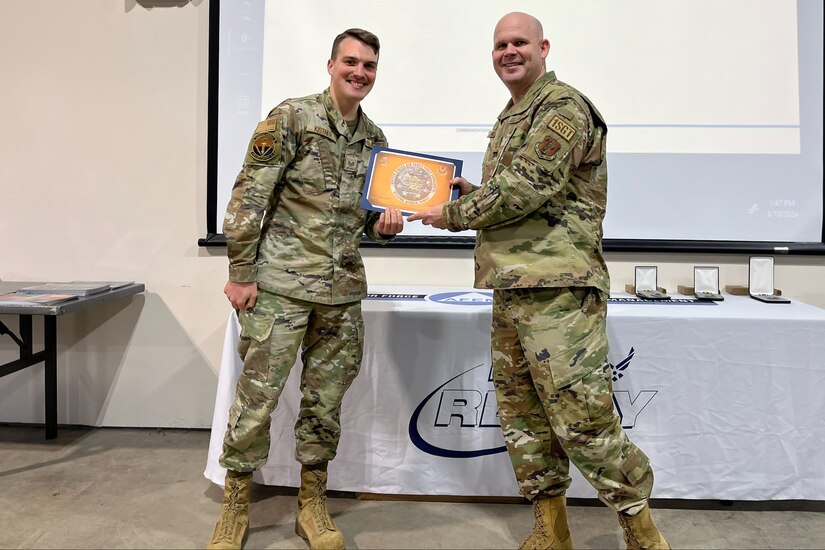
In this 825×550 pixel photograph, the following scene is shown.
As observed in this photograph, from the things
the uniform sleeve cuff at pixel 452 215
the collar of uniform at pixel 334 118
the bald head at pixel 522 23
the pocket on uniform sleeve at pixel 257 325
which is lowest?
the pocket on uniform sleeve at pixel 257 325

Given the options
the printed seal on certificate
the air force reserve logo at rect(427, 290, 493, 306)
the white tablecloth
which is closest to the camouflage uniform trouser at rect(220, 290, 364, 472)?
the white tablecloth

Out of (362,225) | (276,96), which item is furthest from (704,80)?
(276,96)

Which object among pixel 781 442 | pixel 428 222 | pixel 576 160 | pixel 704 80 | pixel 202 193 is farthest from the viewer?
pixel 202 193

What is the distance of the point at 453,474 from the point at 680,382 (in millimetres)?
858

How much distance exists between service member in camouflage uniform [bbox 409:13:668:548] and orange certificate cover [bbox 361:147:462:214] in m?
0.14

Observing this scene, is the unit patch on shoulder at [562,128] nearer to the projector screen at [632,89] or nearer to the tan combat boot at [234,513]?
the projector screen at [632,89]

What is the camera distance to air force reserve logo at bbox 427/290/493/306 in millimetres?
2162

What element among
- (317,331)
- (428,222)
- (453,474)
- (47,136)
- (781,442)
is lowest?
(453,474)

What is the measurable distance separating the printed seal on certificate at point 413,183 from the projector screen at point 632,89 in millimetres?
844

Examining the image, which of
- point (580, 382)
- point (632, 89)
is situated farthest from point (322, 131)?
point (632, 89)

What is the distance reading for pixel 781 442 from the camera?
1.97 metres

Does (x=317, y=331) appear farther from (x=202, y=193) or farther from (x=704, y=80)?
(x=704, y=80)

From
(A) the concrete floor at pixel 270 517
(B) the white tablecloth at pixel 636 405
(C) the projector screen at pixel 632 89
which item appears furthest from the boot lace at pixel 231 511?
(C) the projector screen at pixel 632 89

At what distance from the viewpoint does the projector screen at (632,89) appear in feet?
8.11
